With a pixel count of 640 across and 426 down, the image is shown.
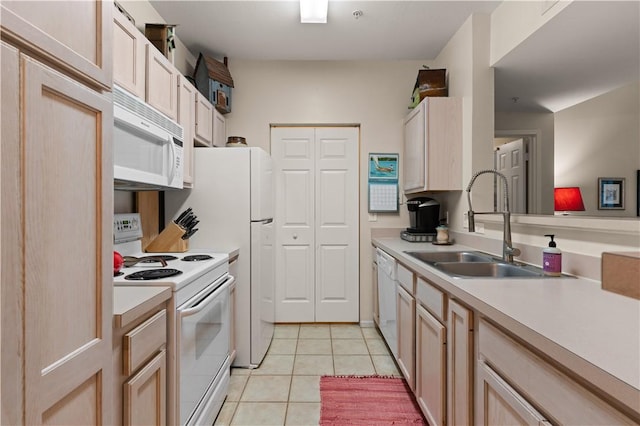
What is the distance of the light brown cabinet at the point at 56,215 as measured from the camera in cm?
62

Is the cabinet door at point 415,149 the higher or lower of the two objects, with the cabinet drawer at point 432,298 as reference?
higher

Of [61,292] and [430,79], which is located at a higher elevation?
[430,79]

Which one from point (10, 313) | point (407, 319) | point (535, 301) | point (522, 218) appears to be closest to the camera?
point (10, 313)

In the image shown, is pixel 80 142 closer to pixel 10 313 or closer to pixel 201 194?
pixel 10 313

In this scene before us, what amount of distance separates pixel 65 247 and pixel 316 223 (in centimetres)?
275

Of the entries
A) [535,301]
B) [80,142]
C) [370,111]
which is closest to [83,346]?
[80,142]

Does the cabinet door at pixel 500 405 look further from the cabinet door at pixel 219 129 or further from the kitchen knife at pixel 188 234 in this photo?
the cabinet door at pixel 219 129

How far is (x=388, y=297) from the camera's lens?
2.58 metres

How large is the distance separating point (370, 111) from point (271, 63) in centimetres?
109

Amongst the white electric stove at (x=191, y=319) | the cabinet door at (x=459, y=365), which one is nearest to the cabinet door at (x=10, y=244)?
the white electric stove at (x=191, y=319)

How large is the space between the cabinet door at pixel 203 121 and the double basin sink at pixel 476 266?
1811mm

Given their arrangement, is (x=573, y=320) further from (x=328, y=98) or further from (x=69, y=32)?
(x=328, y=98)

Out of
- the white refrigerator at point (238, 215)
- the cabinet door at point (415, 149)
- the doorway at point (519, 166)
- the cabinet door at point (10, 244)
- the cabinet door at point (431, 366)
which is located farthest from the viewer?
the cabinet door at point (415, 149)

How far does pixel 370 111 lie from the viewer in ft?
11.1
